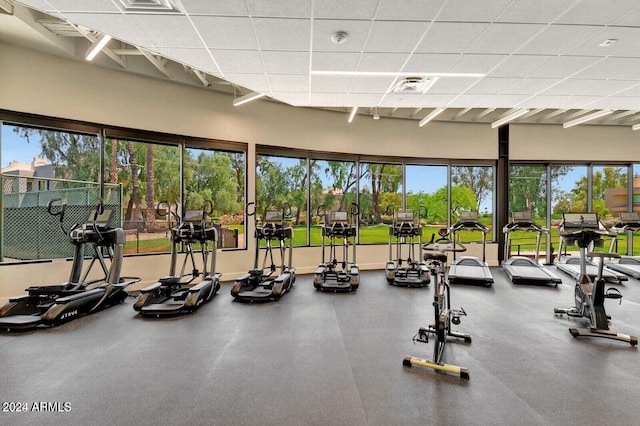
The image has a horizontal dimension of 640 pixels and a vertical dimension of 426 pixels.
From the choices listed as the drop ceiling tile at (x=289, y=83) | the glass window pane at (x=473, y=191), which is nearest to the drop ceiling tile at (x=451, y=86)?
the drop ceiling tile at (x=289, y=83)

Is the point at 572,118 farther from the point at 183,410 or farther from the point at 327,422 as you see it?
the point at 183,410

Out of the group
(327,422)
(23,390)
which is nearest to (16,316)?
(23,390)

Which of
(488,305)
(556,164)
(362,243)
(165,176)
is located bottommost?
(488,305)

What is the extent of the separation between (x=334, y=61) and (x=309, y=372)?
3.82m

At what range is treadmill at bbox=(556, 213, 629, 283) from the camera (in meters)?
4.73

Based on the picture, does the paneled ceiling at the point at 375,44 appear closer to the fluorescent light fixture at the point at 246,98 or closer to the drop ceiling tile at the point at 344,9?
the drop ceiling tile at the point at 344,9

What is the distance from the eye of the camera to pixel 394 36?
12.0ft

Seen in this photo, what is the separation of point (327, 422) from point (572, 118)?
10213 millimetres

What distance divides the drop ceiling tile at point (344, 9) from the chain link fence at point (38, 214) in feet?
13.8

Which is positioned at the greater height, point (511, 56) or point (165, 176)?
point (511, 56)

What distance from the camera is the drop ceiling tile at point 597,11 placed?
10.0ft

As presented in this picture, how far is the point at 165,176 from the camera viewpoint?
6629 millimetres

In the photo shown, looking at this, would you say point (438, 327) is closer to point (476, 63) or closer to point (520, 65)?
point (476, 63)

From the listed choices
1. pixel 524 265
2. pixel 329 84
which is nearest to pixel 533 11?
pixel 329 84
